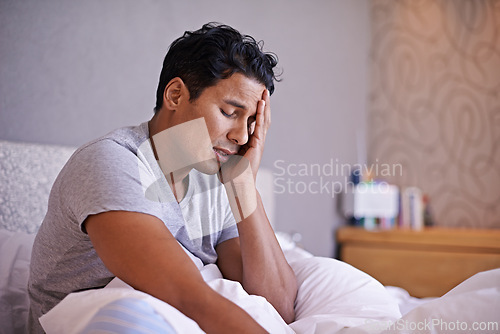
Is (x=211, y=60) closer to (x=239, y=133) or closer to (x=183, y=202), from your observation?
(x=239, y=133)

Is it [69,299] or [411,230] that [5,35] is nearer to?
[69,299]

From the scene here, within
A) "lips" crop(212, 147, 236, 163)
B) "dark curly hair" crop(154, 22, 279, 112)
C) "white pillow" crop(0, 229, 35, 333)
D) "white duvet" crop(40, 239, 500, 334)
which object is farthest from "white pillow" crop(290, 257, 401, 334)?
"white pillow" crop(0, 229, 35, 333)

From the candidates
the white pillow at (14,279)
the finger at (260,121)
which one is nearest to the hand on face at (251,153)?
the finger at (260,121)

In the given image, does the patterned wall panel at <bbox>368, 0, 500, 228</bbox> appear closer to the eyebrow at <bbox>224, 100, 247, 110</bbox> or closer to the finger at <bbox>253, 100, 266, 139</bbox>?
the finger at <bbox>253, 100, 266, 139</bbox>

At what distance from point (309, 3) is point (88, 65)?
1586 millimetres

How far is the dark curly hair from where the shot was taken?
43.1 inches

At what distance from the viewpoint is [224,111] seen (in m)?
1.11

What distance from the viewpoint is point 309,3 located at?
2738 millimetres

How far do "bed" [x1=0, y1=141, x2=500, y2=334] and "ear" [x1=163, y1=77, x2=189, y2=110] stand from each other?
358 millimetres

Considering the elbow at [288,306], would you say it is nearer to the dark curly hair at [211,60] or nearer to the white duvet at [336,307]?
the white duvet at [336,307]

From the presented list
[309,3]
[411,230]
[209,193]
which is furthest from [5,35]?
[411,230]

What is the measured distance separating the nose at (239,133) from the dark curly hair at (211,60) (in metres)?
0.11

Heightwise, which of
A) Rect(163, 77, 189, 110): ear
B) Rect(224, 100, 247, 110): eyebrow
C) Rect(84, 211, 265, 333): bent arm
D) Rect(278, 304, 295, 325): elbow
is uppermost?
Rect(163, 77, 189, 110): ear

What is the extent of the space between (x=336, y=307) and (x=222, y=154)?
44 centimetres
